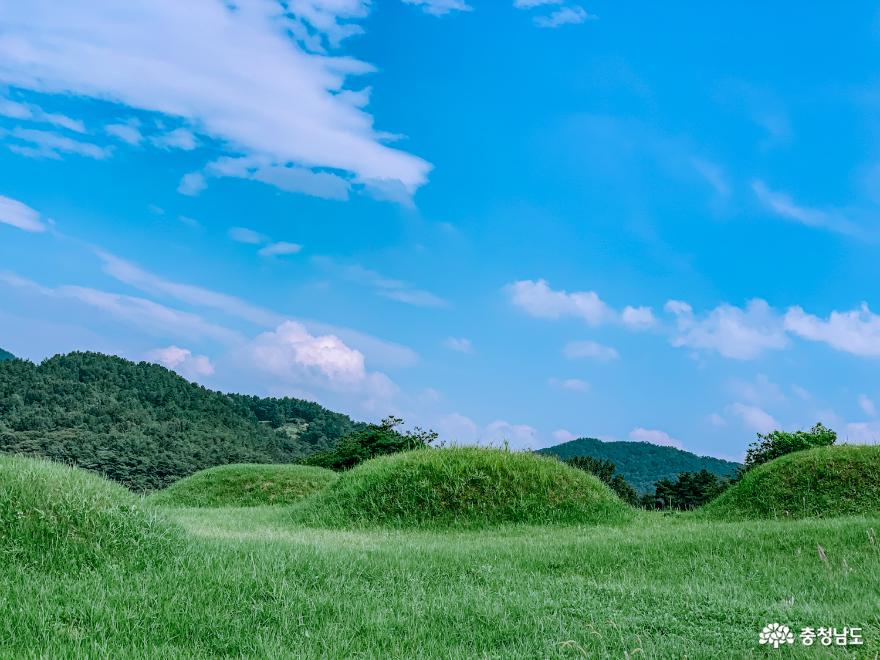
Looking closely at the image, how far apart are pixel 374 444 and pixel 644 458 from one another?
20.0 meters

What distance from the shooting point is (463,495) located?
12.3m

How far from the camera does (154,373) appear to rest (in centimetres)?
4203

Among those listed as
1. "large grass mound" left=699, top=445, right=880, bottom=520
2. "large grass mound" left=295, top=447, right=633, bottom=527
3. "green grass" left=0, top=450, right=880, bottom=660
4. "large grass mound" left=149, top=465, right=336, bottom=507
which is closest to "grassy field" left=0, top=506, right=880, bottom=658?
"green grass" left=0, top=450, right=880, bottom=660

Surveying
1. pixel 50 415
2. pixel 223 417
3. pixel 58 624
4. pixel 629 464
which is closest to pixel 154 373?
pixel 223 417

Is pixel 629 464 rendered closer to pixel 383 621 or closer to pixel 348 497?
pixel 348 497

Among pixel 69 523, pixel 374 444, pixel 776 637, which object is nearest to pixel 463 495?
pixel 69 523

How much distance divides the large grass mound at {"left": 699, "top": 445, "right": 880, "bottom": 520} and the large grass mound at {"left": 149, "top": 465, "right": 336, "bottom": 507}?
31.6ft

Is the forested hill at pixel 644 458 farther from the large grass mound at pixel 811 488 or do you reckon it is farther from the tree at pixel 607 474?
the large grass mound at pixel 811 488

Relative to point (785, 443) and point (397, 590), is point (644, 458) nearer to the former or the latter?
point (785, 443)

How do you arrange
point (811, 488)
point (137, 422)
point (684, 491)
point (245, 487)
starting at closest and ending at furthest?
point (811, 488) < point (245, 487) < point (684, 491) < point (137, 422)

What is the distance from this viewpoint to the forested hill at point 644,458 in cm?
3831

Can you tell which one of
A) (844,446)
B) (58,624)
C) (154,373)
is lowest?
(58,624)

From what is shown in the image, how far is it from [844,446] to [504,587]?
434 inches

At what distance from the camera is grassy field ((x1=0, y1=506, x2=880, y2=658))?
4.52 metres
